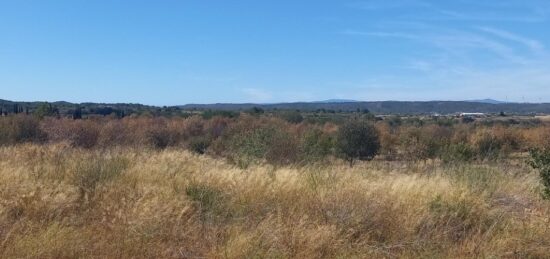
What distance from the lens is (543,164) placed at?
8.12 metres

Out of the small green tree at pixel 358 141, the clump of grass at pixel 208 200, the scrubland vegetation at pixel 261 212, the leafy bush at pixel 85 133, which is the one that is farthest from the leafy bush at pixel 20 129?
the clump of grass at pixel 208 200

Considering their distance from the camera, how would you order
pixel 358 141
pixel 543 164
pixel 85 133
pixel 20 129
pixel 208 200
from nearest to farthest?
pixel 208 200 → pixel 543 164 → pixel 20 129 → pixel 85 133 → pixel 358 141

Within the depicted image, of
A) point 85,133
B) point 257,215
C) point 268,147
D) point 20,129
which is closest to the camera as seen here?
point 257,215

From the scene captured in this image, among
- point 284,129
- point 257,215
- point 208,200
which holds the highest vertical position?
point 284,129

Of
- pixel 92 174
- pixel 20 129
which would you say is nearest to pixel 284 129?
pixel 92 174

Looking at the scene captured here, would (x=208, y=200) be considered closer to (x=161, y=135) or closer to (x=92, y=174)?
(x=92, y=174)

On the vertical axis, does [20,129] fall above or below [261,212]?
below

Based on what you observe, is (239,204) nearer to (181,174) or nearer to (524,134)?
(181,174)

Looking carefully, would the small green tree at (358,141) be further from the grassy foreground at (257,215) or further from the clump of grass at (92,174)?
the grassy foreground at (257,215)

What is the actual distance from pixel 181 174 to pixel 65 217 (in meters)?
2.92

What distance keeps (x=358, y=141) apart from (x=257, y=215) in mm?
30467

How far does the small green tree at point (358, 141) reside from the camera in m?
36.0

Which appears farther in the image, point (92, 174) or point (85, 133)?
point (85, 133)

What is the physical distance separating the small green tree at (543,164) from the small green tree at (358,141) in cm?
2674
